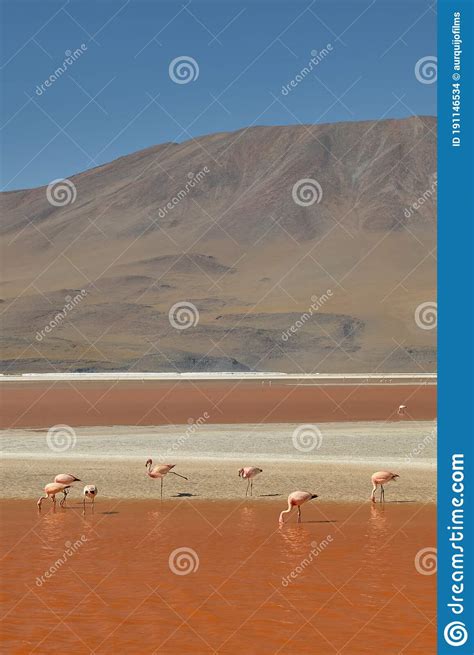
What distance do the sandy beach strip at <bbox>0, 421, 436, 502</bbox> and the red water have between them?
7.13ft

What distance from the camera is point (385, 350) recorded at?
115 m

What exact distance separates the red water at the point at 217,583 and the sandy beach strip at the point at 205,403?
62.5 feet

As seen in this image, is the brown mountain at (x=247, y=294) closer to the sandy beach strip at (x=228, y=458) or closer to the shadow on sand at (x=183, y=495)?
the sandy beach strip at (x=228, y=458)

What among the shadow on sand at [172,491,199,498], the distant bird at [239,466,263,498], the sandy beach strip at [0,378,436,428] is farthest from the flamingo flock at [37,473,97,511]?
the sandy beach strip at [0,378,436,428]

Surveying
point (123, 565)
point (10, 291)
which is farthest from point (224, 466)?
point (10, 291)

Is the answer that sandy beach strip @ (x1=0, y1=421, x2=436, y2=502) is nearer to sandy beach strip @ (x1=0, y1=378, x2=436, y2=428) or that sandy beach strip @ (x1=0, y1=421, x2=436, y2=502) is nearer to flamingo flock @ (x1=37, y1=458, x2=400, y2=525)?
flamingo flock @ (x1=37, y1=458, x2=400, y2=525)

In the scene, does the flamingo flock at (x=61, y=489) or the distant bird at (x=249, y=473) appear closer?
the flamingo flock at (x=61, y=489)

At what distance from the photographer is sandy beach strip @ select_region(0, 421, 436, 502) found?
64.7ft

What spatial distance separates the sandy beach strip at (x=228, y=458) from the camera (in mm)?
19719

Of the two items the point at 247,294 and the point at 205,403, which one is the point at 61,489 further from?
the point at 247,294

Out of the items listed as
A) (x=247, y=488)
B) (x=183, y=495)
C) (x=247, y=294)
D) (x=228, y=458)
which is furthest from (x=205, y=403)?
(x=247, y=294)

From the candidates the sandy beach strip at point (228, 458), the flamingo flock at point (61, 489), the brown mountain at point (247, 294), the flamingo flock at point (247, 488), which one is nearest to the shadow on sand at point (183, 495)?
the sandy beach strip at point (228, 458)

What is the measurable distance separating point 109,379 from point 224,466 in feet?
175

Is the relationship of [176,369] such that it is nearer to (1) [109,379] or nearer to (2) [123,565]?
(1) [109,379]
